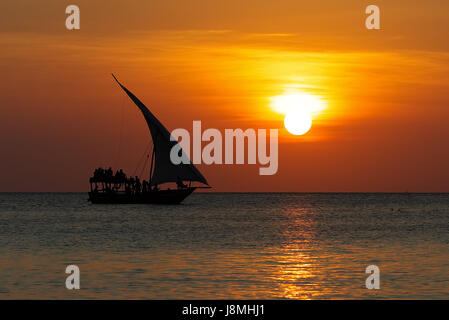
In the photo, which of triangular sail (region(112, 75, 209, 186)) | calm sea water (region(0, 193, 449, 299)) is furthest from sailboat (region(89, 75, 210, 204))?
calm sea water (region(0, 193, 449, 299))

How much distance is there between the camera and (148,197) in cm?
10975

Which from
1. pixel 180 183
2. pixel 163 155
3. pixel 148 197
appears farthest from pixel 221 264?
pixel 148 197

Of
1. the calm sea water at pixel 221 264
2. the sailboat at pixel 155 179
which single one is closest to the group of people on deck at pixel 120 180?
the sailboat at pixel 155 179

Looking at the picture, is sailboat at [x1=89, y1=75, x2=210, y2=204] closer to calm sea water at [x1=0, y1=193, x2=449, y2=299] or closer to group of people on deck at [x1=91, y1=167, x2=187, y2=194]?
group of people on deck at [x1=91, y1=167, x2=187, y2=194]

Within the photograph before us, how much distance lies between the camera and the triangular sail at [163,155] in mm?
102500

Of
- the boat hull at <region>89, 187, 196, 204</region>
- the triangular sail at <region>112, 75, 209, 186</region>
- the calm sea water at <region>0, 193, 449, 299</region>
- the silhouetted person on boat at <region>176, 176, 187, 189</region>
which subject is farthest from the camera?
the boat hull at <region>89, 187, 196, 204</region>

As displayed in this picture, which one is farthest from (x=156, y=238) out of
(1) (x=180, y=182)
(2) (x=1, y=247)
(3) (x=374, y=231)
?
(1) (x=180, y=182)

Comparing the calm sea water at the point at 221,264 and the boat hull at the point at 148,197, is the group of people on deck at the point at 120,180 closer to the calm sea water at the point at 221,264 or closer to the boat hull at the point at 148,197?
the boat hull at the point at 148,197

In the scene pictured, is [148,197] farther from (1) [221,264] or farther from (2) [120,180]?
(1) [221,264]

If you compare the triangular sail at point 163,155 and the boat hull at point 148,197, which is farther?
the boat hull at point 148,197

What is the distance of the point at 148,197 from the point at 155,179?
18.2 ft

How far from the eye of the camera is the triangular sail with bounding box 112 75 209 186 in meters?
102

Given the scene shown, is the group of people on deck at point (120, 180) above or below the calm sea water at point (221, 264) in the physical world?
above
